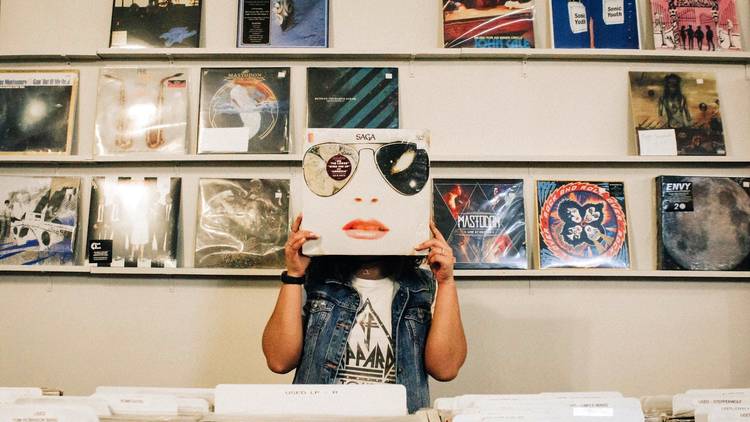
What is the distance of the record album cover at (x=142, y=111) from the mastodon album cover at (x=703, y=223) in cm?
195

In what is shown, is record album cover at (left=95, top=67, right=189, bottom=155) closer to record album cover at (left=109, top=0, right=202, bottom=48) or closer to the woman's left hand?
record album cover at (left=109, top=0, right=202, bottom=48)

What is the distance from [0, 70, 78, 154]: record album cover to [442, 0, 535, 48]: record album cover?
62.8 inches

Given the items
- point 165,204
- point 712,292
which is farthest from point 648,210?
point 165,204

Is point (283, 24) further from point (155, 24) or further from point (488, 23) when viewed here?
point (488, 23)

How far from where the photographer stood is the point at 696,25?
1968mm

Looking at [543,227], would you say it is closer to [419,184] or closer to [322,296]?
[419,184]

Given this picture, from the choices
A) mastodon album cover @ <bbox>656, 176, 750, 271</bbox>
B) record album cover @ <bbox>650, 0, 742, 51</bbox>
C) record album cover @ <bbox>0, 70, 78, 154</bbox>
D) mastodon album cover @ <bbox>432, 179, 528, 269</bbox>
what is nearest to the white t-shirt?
mastodon album cover @ <bbox>432, 179, 528, 269</bbox>

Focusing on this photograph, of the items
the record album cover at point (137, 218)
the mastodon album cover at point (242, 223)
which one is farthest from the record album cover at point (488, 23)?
the record album cover at point (137, 218)

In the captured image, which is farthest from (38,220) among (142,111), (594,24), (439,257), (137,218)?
(594,24)

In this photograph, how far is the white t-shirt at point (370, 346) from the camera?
123 cm

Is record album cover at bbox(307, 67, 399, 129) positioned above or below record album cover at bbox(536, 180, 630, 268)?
above

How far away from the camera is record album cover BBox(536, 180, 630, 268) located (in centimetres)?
184

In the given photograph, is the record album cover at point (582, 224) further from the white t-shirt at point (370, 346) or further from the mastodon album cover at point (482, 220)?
the white t-shirt at point (370, 346)

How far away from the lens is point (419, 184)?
1.24 meters
